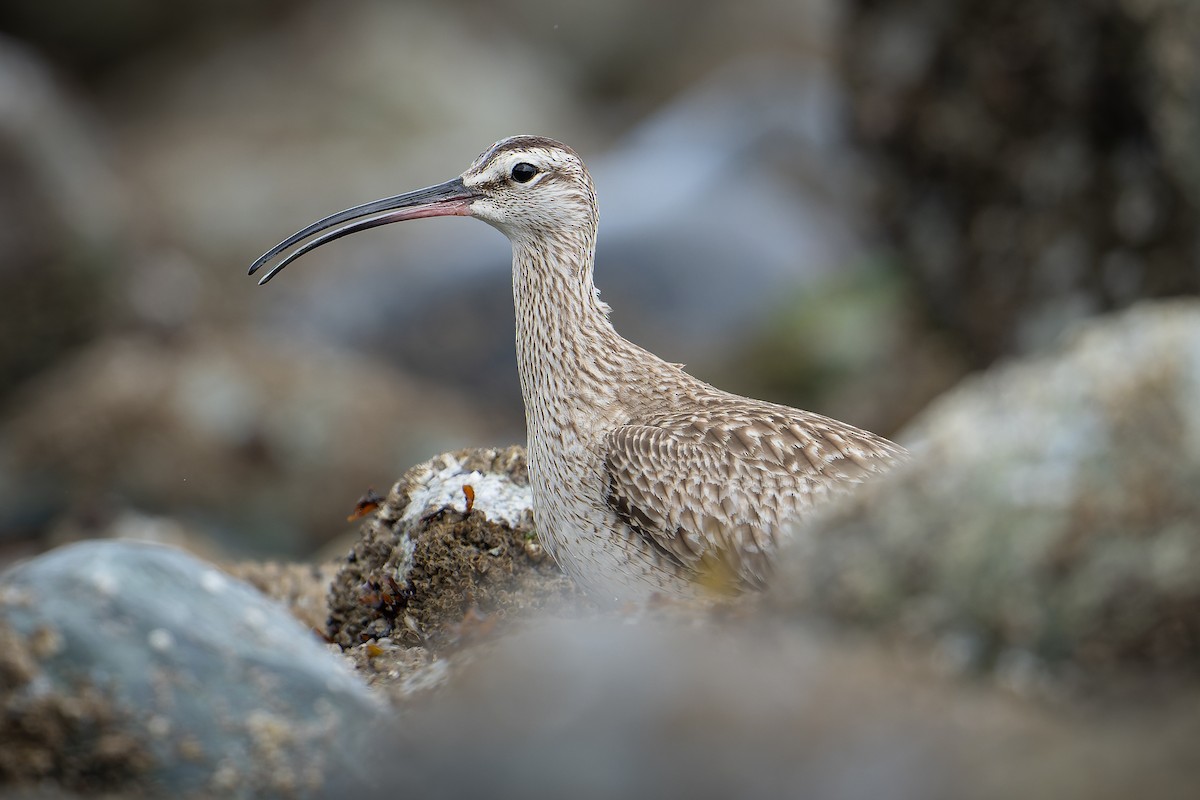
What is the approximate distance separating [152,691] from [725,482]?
3.09m

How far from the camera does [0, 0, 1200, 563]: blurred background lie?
15.4 metres

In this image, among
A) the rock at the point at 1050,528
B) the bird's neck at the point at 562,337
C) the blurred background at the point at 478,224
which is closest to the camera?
the rock at the point at 1050,528

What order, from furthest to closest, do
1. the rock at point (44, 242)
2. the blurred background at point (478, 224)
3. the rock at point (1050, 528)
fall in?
the rock at point (44, 242), the blurred background at point (478, 224), the rock at point (1050, 528)

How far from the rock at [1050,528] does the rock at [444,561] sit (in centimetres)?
257

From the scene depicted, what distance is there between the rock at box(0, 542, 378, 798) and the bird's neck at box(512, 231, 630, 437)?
2.70 metres

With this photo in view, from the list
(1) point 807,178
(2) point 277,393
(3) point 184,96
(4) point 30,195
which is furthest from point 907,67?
(3) point 184,96

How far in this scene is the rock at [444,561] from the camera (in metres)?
7.70

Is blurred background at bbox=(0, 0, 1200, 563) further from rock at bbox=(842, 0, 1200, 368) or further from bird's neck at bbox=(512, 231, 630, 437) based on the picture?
bird's neck at bbox=(512, 231, 630, 437)

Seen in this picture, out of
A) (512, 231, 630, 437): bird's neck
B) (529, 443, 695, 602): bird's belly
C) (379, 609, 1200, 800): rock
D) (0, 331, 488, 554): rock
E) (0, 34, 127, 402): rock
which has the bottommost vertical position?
(379, 609, 1200, 800): rock

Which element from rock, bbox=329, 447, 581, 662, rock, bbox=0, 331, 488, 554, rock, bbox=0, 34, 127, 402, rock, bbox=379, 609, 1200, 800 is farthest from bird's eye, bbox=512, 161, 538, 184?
rock, bbox=0, 34, 127, 402

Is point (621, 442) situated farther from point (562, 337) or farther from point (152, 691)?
point (152, 691)

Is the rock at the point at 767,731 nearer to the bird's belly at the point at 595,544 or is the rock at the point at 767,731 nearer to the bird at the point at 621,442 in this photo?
the bird at the point at 621,442

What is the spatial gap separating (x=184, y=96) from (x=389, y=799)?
3233cm

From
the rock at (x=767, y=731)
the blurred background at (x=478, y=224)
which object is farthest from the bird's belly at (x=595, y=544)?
the blurred background at (x=478, y=224)
